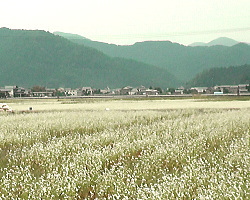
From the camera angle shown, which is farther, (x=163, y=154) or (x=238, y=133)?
(x=238, y=133)

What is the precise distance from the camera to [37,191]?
838 centimetres

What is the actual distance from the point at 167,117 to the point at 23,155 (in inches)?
732

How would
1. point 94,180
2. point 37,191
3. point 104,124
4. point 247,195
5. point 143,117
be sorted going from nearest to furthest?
1. point 247,195
2. point 37,191
3. point 94,180
4. point 104,124
5. point 143,117

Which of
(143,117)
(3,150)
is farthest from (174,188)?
(143,117)

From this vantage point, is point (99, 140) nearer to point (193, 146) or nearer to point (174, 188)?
point (193, 146)

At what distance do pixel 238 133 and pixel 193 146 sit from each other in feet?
19.3

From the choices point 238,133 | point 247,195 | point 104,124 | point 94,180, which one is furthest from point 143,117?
point 247,195

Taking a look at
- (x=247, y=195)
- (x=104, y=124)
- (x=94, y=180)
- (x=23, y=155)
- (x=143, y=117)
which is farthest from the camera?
(x=143, y=117)

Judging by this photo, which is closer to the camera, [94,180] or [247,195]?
[247,195]

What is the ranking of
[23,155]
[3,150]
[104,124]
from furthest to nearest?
1. [104,124]
2. [3,150]
3. [23,155]

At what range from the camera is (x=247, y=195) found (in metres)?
7.57

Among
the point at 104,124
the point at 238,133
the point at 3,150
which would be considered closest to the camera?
the point at 3,150

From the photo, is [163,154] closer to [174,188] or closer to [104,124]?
[174,188]

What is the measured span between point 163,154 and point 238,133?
8.13 m
